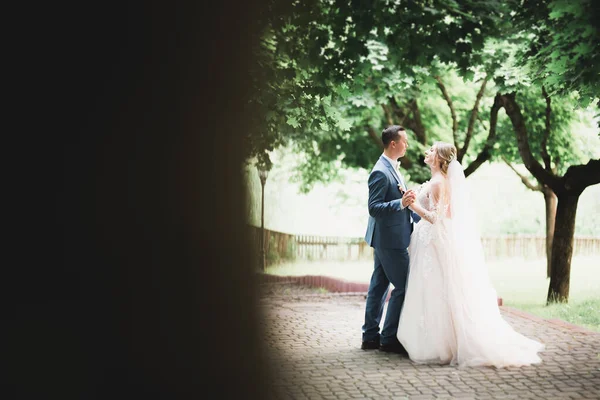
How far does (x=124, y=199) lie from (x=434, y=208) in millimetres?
3762

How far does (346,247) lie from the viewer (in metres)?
32.0

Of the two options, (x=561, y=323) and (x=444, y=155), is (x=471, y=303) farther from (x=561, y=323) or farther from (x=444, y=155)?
(x=561, y=323)

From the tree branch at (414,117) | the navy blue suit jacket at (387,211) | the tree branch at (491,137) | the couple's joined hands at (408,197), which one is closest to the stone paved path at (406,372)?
the navy blue suit jacket at (387,211)

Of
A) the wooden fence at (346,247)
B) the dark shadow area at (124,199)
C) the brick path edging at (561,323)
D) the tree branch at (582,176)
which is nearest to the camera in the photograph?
the dark shadow area at (124,199)

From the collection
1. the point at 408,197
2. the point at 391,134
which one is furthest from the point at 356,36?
the point at 408,197

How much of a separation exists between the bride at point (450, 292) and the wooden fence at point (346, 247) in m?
18.8

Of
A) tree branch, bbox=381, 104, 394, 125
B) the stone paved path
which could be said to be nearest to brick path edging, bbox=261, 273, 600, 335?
the stone paved path

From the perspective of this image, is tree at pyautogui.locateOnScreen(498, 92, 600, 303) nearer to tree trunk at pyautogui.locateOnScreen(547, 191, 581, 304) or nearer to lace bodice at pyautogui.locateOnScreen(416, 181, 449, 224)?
tree trunk at pyautogui.locateOnScreen(547, 191, 581, 304)

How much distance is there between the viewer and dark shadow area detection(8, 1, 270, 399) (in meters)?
5.45

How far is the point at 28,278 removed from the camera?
556 centimetres

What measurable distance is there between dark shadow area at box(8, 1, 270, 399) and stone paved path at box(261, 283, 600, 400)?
1074mm

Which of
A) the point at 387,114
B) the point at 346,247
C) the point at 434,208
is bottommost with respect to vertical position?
the point at 346,247

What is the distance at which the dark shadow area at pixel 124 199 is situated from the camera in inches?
215

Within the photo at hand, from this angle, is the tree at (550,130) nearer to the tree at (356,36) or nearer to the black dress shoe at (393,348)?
the black dress shoe at (393,348)
